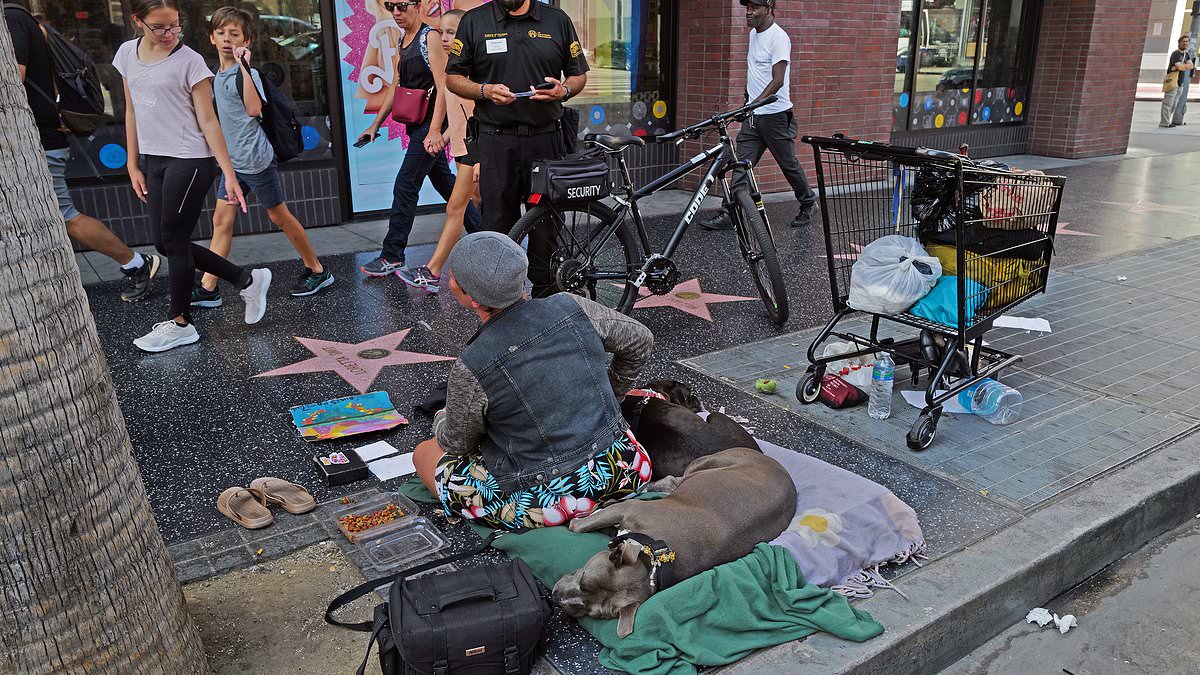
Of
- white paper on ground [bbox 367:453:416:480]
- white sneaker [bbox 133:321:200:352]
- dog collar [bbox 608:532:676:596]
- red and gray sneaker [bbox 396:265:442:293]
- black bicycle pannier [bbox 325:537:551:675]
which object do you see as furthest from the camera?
Result: red and gray sneaker [bbox 396:265:442:293]

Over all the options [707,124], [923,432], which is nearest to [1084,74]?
[707,124]

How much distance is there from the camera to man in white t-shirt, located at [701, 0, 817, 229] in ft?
26.8

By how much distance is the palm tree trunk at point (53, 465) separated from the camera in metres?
2.00

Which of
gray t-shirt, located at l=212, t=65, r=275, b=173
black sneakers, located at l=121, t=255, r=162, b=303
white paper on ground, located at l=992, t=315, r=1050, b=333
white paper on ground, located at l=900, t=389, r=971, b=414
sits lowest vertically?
white paper on ground, located at l=992, t=315, r=1050, b=333

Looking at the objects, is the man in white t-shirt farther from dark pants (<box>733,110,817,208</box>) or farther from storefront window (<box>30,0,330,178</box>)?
storefront window (<box>30,0,330,178</box>)

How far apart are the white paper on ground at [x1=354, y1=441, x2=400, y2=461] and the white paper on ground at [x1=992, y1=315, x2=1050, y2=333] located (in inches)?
156

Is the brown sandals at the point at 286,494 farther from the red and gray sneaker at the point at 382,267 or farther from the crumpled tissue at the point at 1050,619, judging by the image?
the red and gray sneaker at the point at 382,267

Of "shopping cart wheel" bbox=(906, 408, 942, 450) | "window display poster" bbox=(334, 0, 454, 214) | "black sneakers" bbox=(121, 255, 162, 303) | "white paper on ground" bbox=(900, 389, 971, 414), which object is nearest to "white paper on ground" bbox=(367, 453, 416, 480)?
"shopping cart wheel" bbox=(906, 408, 942, 450)

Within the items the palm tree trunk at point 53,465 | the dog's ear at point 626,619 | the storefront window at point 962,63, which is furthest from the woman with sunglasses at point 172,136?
the storefront window at point 962,63

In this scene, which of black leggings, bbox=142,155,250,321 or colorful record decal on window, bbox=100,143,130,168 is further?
colorful record decal on window, bbox=100,143,130,168

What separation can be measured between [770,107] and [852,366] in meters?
4.20

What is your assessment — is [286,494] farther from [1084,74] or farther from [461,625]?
[1084,74]

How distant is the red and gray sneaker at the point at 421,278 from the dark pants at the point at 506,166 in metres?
0.97

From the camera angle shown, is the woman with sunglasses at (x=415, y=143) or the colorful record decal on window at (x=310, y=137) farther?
the colorful record decal on window at (x=310, y=137)
